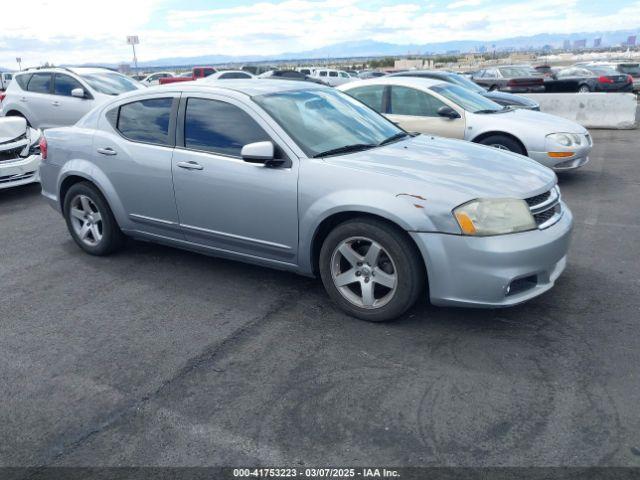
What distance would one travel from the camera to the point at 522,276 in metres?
3.68

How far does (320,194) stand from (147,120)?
1944mm

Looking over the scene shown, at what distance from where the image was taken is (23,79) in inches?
485

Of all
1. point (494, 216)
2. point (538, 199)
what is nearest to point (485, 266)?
point (494, 216)

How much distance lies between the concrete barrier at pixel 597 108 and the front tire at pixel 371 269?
514 inches

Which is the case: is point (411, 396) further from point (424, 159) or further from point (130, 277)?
point (130, 277)

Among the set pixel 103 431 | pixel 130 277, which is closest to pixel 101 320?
pixel 130 277

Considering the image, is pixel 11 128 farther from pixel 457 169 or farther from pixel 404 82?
pixel 457 169

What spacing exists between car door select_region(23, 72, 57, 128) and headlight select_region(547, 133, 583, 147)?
925 centimetres

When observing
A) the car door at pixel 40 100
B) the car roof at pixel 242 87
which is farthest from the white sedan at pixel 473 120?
the car door at pixel 40 100

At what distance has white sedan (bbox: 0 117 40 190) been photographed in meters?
8.16

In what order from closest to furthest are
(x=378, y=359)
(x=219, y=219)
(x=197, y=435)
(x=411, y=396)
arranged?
(x=197, y=435) < (x=411, y=396) < (x=378, y=359) < (x=219, y=219)

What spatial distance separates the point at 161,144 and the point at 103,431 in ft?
8.54

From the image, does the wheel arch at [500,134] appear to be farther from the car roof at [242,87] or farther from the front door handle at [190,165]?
the front door handle at [190,165]

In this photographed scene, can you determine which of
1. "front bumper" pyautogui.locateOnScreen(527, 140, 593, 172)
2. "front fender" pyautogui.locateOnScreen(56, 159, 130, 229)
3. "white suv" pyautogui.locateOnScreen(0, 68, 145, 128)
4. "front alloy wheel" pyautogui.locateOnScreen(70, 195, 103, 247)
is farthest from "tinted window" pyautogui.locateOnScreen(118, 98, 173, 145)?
"white suv" pyautogui.locateOnScreen(0, 68, 145, 128)
